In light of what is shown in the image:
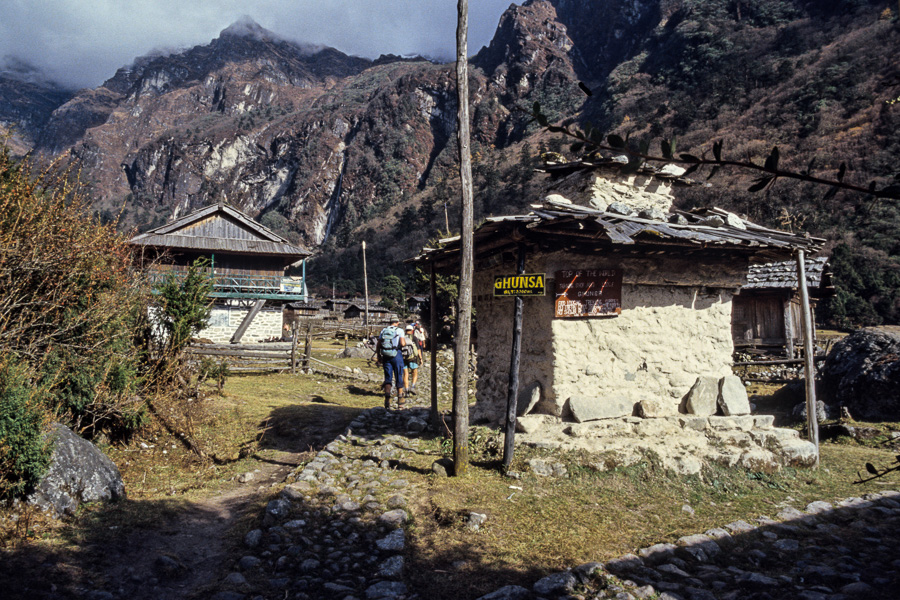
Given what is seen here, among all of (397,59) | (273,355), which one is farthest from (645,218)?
(397,59)

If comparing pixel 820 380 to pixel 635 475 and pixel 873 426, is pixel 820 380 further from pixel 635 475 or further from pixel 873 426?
pixel 635 475

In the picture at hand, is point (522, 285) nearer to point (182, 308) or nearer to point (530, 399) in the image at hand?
point (530, 399)

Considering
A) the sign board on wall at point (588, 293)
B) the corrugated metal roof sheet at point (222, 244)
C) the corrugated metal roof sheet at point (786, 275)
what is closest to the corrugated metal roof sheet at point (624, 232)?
the sign board on wall at point (588, 293)

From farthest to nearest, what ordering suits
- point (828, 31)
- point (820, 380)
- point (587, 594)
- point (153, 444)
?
point (828, 31) → point (820, 380) → point (153, 444) → point (587, 594)

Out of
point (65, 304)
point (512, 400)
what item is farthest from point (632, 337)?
point (65, 304)

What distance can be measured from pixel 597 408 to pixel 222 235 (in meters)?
24.9

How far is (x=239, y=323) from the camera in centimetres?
2602

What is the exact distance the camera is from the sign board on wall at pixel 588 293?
6.69 m

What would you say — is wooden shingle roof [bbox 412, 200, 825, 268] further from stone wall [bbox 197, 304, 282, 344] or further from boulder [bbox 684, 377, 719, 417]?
stone wall [bbox 197, 304, 282, 344]

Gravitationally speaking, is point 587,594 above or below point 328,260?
below

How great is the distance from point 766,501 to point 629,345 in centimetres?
246

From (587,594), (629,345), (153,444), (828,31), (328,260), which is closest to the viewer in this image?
(587,594)

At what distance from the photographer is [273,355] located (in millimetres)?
16906

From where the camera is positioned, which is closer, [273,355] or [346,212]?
[273,355]
